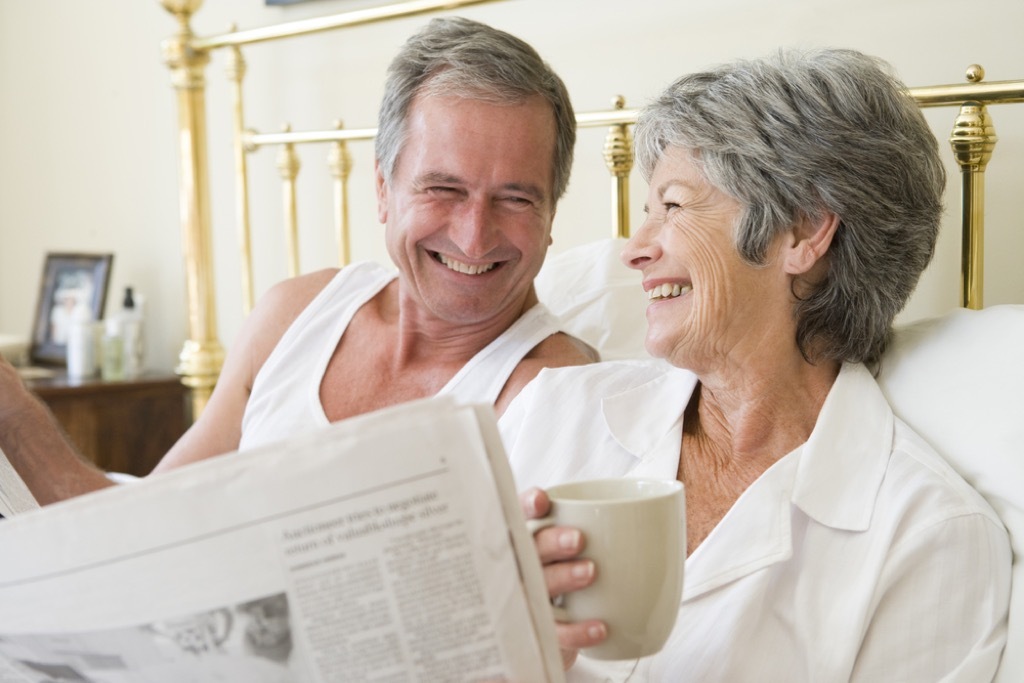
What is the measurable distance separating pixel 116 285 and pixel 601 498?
251 centimetres

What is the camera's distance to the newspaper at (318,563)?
0.63 meters

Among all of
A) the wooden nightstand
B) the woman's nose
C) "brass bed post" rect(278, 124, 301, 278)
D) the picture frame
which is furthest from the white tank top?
the picture frame

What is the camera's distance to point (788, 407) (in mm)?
1080

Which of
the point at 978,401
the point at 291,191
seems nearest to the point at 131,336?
the point at 291,191

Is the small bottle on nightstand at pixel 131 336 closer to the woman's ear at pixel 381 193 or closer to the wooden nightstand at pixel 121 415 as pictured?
the wooden nightstand at pixel 121 415

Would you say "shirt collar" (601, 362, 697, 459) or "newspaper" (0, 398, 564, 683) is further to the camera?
"shirt collar" (601, 362, 697, 459)

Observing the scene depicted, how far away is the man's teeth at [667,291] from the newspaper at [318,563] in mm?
498

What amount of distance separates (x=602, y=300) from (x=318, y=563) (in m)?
0.97

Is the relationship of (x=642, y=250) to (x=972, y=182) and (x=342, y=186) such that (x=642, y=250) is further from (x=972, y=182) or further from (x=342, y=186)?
(x=342, y=186)

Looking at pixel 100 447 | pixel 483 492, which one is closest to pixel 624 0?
pixel 483 492

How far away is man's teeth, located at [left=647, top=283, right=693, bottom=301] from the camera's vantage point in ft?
3.56

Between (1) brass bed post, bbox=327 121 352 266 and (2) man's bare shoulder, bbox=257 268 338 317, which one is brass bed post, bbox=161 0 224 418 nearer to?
(1) brass bed post, bbox=327 121 352 266

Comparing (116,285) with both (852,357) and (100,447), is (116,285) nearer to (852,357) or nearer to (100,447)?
(100,447)

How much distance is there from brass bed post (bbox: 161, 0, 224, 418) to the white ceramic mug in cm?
178
